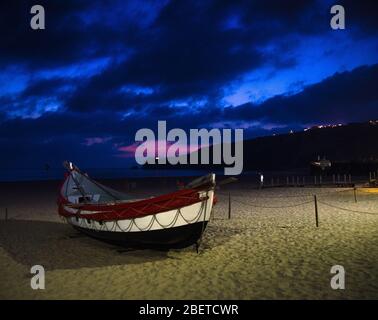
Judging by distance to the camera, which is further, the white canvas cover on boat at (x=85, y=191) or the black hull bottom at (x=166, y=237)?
the white canvas cover on boat at (x=85, y=191)

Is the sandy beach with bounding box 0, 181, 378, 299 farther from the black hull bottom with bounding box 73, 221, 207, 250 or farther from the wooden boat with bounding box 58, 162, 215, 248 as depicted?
the wooden boat with bounding box 58, 162, 215, 248

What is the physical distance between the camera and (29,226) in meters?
14.8

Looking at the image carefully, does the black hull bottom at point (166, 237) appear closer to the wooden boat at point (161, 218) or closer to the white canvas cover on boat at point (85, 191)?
the wooden boat at point (161, 218)

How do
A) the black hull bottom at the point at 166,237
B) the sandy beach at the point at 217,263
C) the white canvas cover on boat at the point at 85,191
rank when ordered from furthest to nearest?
1. the white canvas cover on boat at the point at 85,191
2. the black hull bottom at the point at 166,237
3. the sandy beach at the point at 217,263

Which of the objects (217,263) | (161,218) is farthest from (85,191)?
(217,263)

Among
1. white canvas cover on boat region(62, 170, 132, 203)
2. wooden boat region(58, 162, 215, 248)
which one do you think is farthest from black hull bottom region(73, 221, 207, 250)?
white canvas cover on boat region(62, 170, 132, 203)

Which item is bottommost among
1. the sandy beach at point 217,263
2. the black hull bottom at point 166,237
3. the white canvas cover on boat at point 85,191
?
the sandy beach at point 217,263

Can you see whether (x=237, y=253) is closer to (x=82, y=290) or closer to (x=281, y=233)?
(x=281, y=233)

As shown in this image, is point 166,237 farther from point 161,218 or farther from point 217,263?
point 217,263

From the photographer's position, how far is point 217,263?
8281mm

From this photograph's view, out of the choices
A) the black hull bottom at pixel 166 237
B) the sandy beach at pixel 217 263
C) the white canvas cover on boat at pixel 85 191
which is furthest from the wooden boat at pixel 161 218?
the white canvas cover on boat at pixel 85 191

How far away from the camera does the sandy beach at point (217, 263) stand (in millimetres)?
6530

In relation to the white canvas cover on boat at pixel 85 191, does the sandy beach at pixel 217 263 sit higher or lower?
lower
